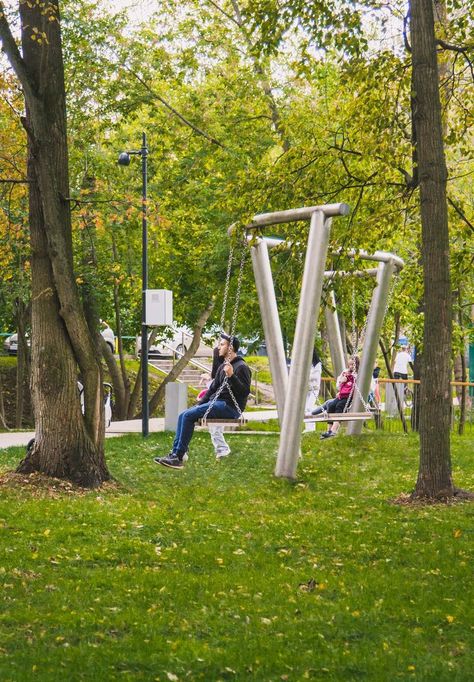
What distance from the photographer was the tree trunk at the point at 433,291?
1221 cm

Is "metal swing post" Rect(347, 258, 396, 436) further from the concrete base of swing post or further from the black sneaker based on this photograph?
the black sneaker

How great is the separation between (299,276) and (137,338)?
25.6 metres

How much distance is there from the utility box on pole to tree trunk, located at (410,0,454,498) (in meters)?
10.0

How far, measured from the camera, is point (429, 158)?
12266 mm

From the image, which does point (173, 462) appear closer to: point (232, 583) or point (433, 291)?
point (433, 291)

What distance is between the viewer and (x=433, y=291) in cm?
1223

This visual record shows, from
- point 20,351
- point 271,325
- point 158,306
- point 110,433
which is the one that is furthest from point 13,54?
point 20,351

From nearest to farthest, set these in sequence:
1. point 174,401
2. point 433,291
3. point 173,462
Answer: point 433,291
point 173,462
point 174,401

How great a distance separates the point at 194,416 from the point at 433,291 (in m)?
4.06

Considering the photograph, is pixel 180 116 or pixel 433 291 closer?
pixel 433 291

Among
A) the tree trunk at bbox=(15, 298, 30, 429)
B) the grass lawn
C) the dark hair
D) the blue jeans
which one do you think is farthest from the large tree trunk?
the tree trunk at bbox=(15, 298, 30, 429)

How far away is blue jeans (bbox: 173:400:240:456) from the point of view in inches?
580

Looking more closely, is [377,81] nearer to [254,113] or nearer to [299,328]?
[299,328]

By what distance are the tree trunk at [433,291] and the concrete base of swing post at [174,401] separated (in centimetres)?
1053
